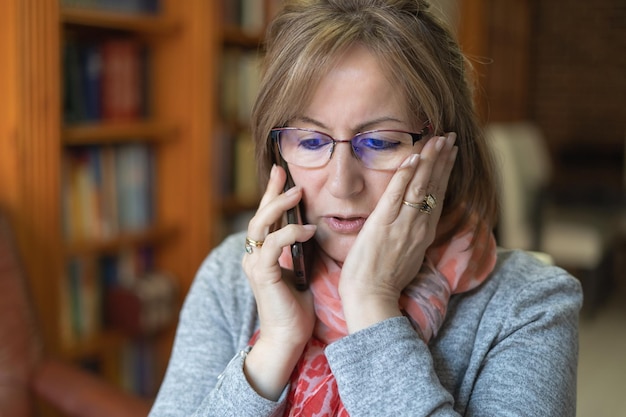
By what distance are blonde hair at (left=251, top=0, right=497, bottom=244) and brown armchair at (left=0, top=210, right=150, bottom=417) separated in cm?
88

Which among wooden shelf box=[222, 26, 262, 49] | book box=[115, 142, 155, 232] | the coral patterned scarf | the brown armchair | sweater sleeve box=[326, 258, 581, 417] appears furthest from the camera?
wooden shelf box=[222, 26, 262, 49]

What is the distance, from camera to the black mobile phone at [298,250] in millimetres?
1120

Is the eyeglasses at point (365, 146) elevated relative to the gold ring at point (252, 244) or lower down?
elevated

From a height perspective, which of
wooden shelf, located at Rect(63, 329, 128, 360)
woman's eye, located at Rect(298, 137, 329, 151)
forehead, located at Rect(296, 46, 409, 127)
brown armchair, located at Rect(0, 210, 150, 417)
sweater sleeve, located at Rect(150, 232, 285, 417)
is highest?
forehead, located at Rect(296, 46, 409, 127)

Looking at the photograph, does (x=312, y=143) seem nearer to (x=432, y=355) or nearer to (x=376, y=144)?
(x=376, y=144)

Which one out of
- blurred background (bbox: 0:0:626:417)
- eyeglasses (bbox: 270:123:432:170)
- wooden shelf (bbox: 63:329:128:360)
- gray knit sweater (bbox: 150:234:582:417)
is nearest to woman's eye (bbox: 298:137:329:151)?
eyeglasses (bbox: 270:123:432:170)

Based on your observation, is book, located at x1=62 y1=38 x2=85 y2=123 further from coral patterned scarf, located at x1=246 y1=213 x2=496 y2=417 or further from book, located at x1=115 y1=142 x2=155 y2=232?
coral patterned scarf, located at x1=246 y1=213 x2=496 y2=417

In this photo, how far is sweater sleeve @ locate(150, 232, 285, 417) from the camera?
1.21 meters

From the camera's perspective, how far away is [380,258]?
3.56 ft

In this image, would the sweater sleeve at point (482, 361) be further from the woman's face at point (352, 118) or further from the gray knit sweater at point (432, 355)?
the woman's face at point (352, 118)

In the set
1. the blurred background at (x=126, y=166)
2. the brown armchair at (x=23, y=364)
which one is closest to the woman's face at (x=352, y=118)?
the blurred background at (x=126, y=166)

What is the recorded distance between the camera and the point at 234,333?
1.26 m

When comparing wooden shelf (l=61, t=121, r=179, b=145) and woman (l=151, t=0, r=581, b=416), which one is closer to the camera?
woman (l=151, t=0, r=581, b=416)

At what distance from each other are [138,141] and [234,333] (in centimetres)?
156
